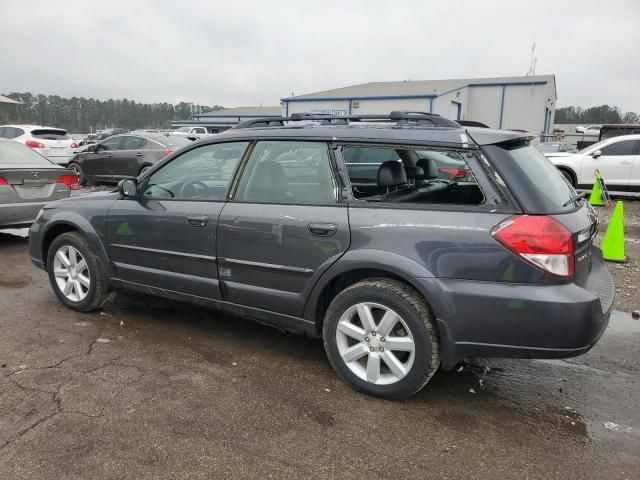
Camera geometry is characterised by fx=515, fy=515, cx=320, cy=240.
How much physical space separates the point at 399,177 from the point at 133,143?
11651mm

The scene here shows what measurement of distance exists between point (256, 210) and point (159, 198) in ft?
3.29

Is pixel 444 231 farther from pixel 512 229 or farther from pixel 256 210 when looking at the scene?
pixel 256 210

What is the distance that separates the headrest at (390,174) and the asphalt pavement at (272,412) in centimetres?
134

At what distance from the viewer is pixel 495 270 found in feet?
9.03

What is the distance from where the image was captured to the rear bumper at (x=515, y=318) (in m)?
2.70

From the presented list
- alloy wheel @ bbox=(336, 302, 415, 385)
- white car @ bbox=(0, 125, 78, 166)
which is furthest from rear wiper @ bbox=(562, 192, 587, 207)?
white car @ bbox=(0, 125, 78, 166)

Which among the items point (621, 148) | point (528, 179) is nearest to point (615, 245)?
point (528, 179)

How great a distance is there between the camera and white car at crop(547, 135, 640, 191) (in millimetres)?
12398

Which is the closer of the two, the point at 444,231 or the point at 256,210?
the point at 444,231

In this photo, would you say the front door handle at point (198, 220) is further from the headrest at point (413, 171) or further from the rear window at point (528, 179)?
the rear window at point (528, 179)

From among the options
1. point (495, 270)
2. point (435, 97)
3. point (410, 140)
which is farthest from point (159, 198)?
point (435, 97)

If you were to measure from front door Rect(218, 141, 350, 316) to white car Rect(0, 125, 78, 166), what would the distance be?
1502cm

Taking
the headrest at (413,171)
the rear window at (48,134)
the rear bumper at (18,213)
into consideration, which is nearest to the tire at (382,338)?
the headrest at (413,171)

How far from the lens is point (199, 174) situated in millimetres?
4020
